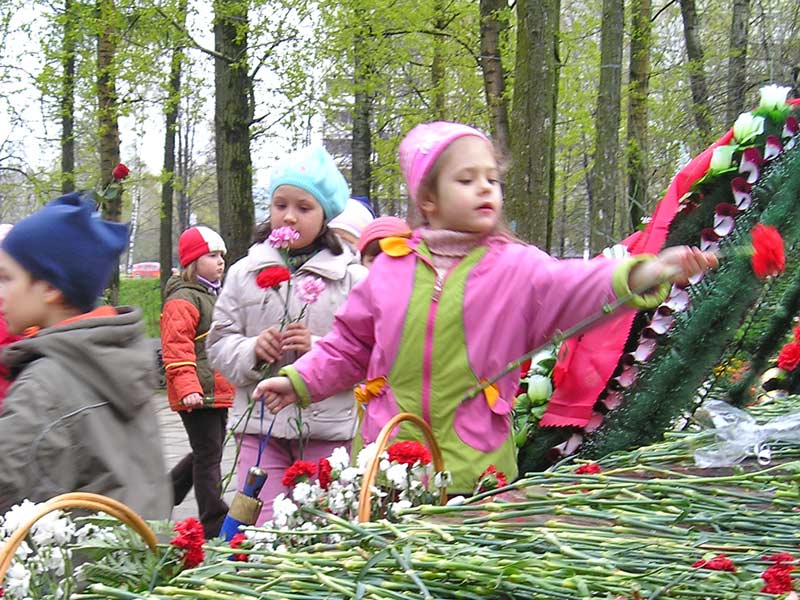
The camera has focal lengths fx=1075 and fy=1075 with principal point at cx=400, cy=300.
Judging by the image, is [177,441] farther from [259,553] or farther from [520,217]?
[259,553]

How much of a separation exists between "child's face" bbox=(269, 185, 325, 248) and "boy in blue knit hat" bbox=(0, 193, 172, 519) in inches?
40.4

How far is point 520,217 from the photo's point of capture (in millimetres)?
8203

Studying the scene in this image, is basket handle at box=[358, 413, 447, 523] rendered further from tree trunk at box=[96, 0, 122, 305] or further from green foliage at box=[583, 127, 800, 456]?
tree trunk at box=[96, 0, 122, 305]

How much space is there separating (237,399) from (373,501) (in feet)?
4.94

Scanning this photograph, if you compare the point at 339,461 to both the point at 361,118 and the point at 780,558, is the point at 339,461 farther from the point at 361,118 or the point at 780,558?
the point at 361,118

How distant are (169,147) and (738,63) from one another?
42.0 ft

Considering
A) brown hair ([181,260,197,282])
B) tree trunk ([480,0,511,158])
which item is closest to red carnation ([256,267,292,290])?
brown hair ([181,260,197,282])

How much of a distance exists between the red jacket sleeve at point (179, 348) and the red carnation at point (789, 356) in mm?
2904

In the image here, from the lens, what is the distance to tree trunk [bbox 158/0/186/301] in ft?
51.3

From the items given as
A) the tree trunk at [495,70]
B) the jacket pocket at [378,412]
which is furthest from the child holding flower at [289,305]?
the tree trunk at [495,70]

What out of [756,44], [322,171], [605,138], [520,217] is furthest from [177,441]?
[756,44]

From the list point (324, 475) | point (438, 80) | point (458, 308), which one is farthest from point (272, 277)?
point (438, 80)

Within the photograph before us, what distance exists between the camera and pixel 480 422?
2.88 meters

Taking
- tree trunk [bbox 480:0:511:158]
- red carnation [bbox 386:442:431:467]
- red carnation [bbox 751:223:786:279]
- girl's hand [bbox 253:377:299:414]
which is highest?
tree trunk [bbox 480:0:511:158]
